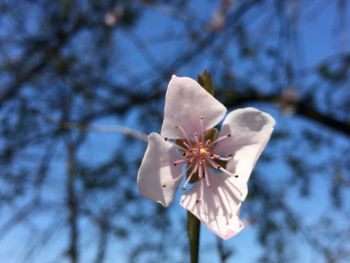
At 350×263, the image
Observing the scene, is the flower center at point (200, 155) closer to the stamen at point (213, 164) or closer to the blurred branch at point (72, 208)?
the stamen at point (213, 164)

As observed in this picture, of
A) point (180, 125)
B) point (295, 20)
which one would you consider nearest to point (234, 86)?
point (295, 20)

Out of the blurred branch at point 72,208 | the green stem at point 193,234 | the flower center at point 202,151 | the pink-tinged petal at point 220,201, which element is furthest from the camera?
the blurred branch at point 72,208

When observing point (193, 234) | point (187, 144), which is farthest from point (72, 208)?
point (193, 234)

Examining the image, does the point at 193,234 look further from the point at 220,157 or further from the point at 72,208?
the point at 72,208

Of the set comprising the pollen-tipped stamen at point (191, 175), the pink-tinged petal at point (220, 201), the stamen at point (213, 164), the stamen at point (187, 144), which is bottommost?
the pink-tinged petal at point (220, 201)

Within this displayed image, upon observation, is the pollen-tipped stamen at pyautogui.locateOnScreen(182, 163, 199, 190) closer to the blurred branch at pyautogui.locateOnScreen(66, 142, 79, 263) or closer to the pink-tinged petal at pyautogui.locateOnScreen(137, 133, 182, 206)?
the pink-tinged petal at pyautogui.locateOnScreen(137, 133, 182, 206)

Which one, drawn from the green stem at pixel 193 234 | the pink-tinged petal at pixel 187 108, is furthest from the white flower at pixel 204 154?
the green stem at pixel 193 234
